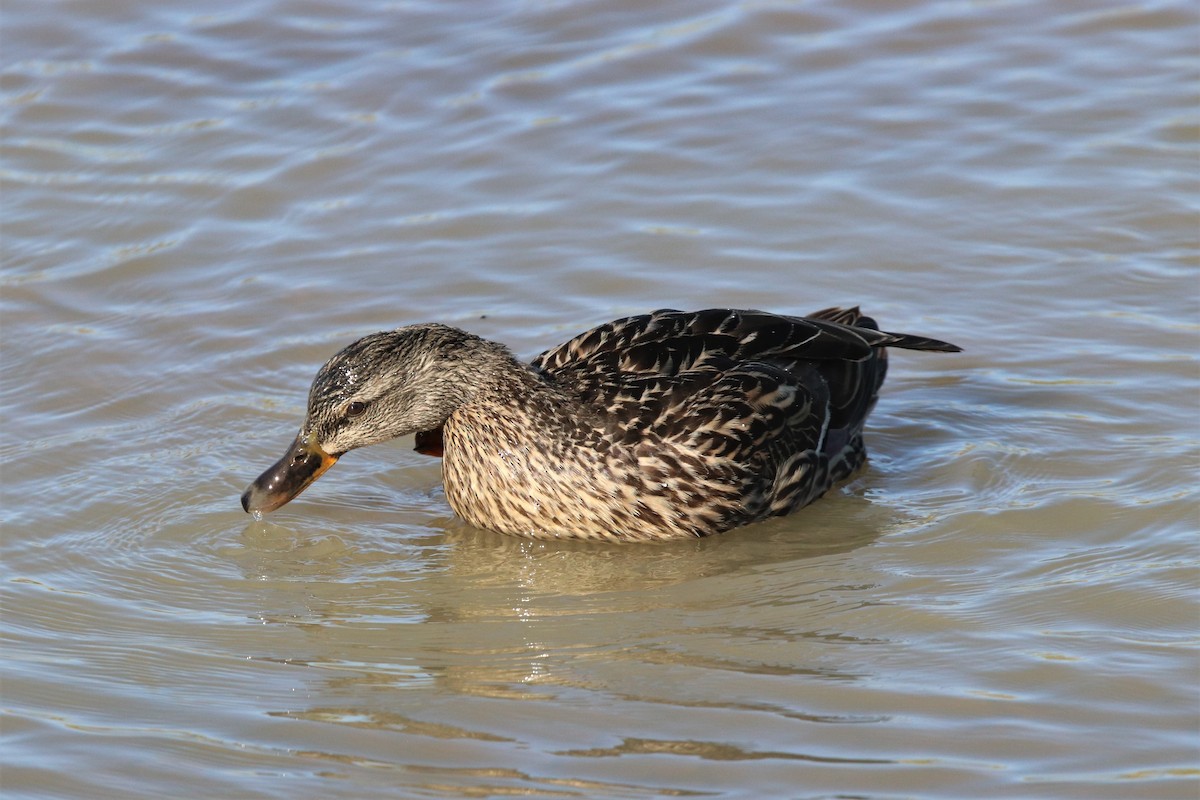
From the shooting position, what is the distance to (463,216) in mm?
10359

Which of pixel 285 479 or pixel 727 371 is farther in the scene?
pixel 727 371

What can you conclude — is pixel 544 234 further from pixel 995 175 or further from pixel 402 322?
pixel 995 175

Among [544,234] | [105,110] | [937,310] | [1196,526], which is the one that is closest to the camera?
[1196,526]

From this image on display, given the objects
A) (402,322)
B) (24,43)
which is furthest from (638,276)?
(24,43)

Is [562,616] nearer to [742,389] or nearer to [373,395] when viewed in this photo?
[373,395]

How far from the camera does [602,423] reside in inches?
282

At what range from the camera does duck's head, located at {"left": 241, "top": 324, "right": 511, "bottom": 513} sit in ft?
22.9

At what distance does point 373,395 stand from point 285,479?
19.8 inches

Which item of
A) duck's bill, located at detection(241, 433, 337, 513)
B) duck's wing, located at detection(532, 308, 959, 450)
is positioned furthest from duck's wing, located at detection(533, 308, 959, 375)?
duck's bill, located at detection(241, 433, 337, 513)

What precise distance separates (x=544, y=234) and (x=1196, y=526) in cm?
447

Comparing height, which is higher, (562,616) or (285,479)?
(285,479)

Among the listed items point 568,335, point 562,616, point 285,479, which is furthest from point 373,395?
point 568,335

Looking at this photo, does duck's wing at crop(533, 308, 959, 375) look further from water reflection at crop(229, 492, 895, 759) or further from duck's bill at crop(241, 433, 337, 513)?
duck's bill at crop(241, 433, 337, 513)

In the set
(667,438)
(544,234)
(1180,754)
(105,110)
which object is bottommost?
(1180,754)
